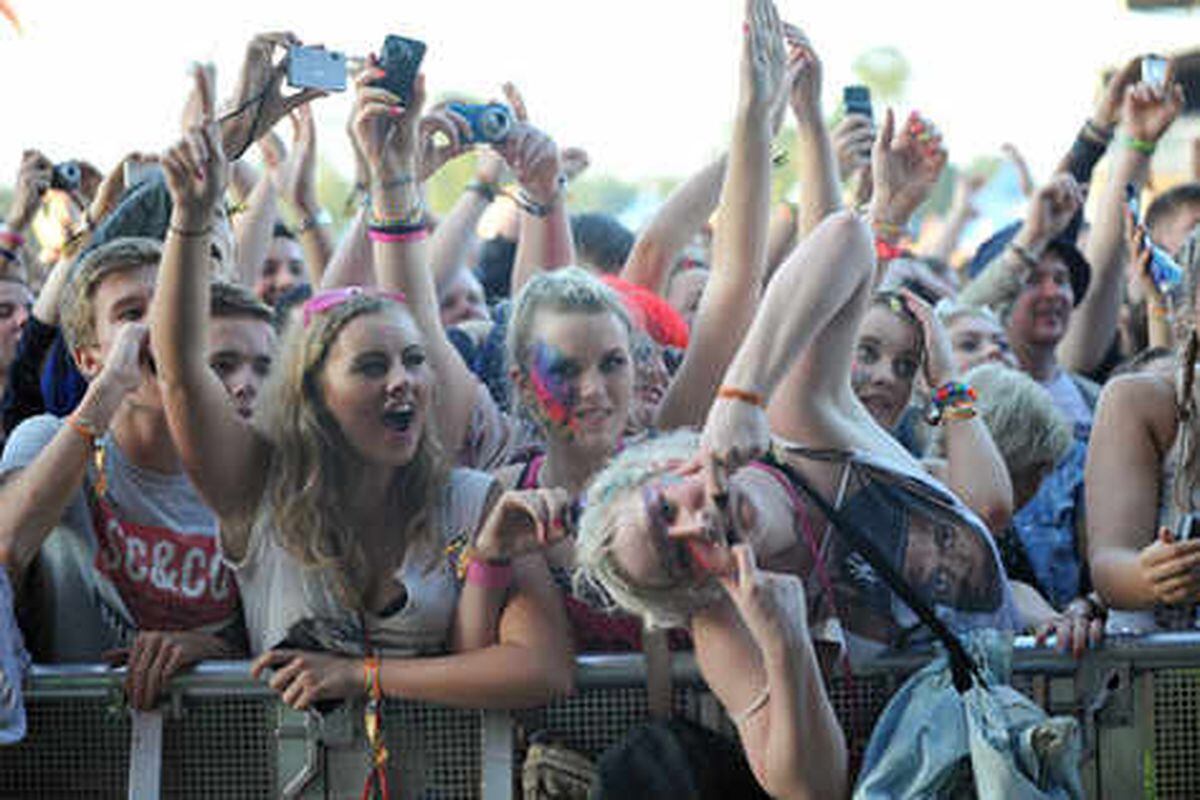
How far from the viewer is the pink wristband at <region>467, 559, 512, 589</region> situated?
10.7 ft

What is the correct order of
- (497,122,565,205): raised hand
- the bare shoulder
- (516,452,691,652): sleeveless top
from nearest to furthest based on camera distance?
(516,452,691,652): sleeveless top
the bare shoulder
(497,122,565,205): raised hand

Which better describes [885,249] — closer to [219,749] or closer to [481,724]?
[481,724]

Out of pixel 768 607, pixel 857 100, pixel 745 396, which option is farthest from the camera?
pixel 857 100

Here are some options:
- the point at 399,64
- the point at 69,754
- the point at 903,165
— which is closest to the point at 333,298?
the point at 399,64

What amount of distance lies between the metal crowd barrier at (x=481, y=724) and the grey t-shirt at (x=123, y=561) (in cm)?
23

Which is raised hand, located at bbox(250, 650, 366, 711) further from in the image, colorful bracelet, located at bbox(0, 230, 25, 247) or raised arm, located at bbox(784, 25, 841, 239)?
colorful bracelet, located at bbox(0, 230, 25, 247)

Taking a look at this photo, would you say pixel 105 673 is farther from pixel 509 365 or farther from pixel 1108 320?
pixel 1108 320

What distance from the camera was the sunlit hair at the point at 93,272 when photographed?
13.0 ft

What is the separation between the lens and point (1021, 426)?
4340 millimetres

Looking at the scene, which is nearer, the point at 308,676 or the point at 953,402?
the point at 308,676

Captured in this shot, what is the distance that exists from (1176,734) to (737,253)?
133cm

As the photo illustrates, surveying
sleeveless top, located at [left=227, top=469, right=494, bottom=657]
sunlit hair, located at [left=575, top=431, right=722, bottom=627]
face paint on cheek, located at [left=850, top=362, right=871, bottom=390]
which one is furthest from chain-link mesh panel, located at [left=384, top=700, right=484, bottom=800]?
face paint on cheek, located at [left=850, top=362, right=871, bottom=390]

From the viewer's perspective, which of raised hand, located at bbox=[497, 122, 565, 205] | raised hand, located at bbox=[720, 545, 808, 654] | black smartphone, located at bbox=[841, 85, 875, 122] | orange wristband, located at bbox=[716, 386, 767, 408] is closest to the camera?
raised hand, located at bbox=[720, 545, 808, 654]

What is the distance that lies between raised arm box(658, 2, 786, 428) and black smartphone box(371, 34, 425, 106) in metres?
0.76
